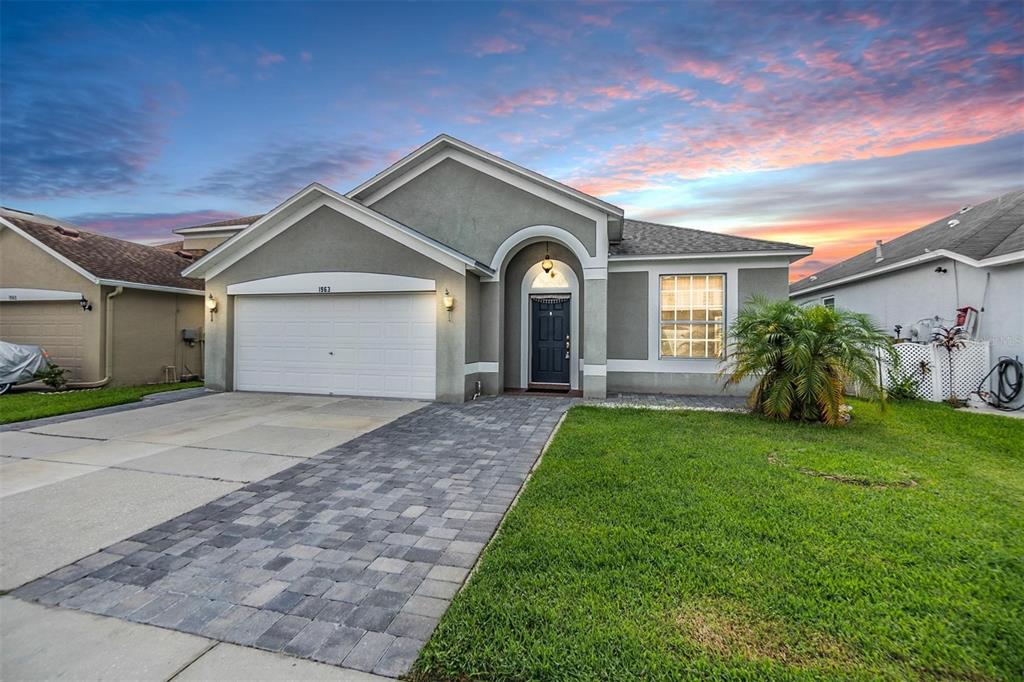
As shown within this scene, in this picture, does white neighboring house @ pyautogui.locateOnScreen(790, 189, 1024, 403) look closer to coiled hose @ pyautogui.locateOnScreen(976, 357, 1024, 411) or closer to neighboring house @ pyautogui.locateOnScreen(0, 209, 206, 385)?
coiled hose @ pyautogui.locateOnScreen(976, 357, 1024, 411)

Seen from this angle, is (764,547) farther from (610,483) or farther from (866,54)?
(866,54)

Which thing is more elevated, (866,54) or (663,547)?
(866,54)

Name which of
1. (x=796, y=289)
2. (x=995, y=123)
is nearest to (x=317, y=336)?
(x=995, y=123)

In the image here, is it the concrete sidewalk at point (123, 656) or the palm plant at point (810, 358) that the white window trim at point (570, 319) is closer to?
the palm plant at point (810, 358)

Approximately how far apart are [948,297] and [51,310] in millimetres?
24106

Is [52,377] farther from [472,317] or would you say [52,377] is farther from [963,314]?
[963,314]

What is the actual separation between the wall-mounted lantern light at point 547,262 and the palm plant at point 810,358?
15.3 ft

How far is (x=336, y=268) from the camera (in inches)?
394

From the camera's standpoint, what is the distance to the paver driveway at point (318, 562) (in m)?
2.52

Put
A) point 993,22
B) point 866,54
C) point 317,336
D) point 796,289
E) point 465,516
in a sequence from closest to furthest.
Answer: point 465,516
point 993,22
point 866,54
point 317,336
point 796,289

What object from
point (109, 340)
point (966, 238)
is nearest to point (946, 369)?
point (966, 238)

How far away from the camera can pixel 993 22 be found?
303 inches

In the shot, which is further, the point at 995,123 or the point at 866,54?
the point at 995,123

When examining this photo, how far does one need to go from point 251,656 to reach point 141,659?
54cm
